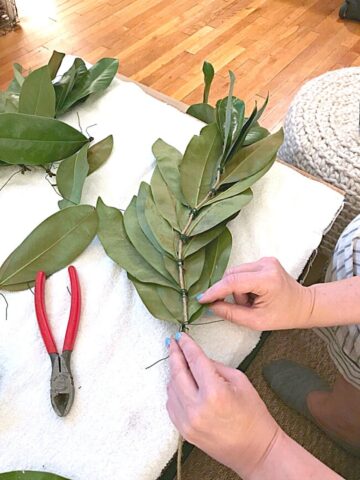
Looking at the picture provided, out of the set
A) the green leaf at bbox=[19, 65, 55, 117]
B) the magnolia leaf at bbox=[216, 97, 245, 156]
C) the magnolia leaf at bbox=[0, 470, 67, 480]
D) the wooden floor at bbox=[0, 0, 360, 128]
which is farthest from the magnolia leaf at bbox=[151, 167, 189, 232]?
the wooden floor at bbox=[0, 0, 360, 128]

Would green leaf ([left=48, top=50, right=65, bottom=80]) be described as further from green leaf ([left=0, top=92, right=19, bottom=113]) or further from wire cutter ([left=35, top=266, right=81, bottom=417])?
wire cutter ([left=35, top=266, right=81, bottom=417])

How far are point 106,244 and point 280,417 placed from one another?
2.04ft

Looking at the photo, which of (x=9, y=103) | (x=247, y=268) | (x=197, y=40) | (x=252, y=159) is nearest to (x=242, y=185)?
(x=252, y=159)

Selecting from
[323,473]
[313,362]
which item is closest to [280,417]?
[313,362]

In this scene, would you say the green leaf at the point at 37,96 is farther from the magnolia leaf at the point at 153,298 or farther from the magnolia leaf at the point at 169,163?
the magnolia leaf at the point at 153,298

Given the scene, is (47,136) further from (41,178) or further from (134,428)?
(134,428)

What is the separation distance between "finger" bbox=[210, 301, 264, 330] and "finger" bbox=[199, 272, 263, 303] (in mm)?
18

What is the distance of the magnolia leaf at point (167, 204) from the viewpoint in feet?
2.30

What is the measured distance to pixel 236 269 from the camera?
2.01 ft

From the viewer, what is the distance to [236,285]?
0.59 metres

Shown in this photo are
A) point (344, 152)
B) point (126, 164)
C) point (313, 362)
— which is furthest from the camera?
point (313, 362)

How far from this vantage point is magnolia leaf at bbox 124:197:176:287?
656 millimetres

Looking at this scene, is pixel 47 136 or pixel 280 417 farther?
pixel 280 417

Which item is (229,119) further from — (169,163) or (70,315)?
(70,315)
